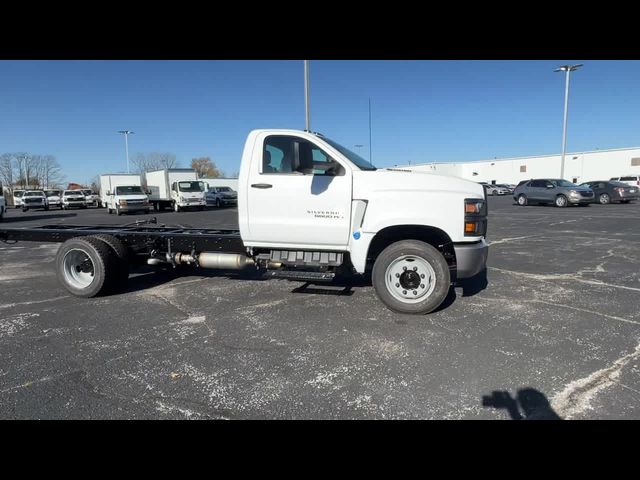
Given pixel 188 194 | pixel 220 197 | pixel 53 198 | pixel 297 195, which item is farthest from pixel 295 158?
pixel 53 198

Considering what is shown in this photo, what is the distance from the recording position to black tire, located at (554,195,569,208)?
22.5 meters

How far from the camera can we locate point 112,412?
2.78 metres

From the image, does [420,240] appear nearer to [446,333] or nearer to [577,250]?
[446,333]

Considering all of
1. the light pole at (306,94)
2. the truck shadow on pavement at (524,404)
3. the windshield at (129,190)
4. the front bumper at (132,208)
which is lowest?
the truck shadow on pavement at (524,404)

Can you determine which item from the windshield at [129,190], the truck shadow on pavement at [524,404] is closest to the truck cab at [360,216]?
the truck shadow on pavement at [524,404]

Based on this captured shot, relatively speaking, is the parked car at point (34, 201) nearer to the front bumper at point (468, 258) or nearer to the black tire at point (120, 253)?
the black tire at point (120, 253)

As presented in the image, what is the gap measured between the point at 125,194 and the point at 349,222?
2566 cm

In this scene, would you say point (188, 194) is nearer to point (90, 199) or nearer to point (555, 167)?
point (90, 199)

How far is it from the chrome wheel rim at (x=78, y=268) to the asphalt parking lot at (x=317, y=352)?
1.03 feet

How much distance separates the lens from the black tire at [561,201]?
22547 mm

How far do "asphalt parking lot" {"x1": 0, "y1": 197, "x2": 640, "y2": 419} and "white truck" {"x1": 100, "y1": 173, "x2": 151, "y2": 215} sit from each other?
68.5 feet

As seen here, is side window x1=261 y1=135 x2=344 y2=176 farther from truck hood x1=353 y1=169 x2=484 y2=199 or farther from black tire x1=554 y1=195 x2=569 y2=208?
black tire x1=554 y1=195 x2=569 y2=208

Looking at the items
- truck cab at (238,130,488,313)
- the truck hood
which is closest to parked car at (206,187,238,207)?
truck cab at (238,130,488,313)
